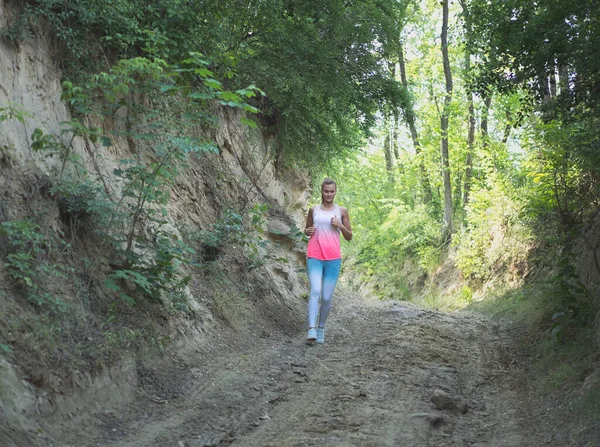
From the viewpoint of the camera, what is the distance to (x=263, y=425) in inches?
196

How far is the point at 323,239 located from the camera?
27.2 feet

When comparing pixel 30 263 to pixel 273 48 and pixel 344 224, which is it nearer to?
pixel 344 224

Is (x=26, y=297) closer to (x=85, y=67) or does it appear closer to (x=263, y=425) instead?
(x=263, y=425)

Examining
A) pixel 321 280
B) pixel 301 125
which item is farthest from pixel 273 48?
pixel 321 280

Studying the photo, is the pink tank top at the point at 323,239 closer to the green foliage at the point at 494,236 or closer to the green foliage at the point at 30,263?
the green foliage at the point at 30,263

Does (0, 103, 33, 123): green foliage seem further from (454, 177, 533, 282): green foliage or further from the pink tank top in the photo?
(454, 177, 533, 282): green foliage

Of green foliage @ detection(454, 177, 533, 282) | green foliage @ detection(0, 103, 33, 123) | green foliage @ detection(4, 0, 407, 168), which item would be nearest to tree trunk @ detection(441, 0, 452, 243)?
green foliage @ detection(454, 177, 533, 282)

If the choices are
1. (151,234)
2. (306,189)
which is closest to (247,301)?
(151,234)

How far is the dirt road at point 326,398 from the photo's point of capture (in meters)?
4.69

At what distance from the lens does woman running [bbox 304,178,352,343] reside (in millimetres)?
8258

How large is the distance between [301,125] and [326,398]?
326 inches

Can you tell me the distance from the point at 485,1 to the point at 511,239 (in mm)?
8338

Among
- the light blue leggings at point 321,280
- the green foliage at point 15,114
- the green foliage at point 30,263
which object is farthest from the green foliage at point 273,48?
the light blue leggings at point 321,280

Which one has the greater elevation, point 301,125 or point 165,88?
point 301,125
